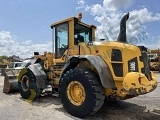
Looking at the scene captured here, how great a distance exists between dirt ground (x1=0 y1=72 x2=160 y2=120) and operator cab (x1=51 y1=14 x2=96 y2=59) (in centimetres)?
182

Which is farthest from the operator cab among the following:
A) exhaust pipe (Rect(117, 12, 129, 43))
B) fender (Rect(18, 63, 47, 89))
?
exhaust pipe (Rect(117, 12, 129, 43))

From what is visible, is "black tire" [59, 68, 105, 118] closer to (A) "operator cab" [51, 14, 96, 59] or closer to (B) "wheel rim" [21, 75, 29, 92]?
(A) "operator cab" [51, 14, 96, 59]

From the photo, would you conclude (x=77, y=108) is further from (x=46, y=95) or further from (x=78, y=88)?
(x=46, y=95)

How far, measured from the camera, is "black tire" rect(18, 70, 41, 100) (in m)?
7.17

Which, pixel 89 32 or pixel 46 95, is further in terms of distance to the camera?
pixel 46 95

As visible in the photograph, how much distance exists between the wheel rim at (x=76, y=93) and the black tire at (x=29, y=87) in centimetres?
193

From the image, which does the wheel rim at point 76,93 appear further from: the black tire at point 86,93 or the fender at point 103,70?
the fender at point 103,70

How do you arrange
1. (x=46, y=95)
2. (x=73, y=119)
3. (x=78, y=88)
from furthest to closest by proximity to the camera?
1. (x=46, y=95)
2. (x=78, y=88)
3. (x=73, y=119)

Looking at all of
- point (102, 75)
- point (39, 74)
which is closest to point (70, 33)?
point (39, 74)

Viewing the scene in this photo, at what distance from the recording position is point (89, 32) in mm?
7566

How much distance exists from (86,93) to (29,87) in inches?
120

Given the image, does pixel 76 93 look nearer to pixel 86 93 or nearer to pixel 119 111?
pixel 86 93

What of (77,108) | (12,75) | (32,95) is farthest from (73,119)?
(12,75)

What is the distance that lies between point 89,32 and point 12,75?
3.94m
